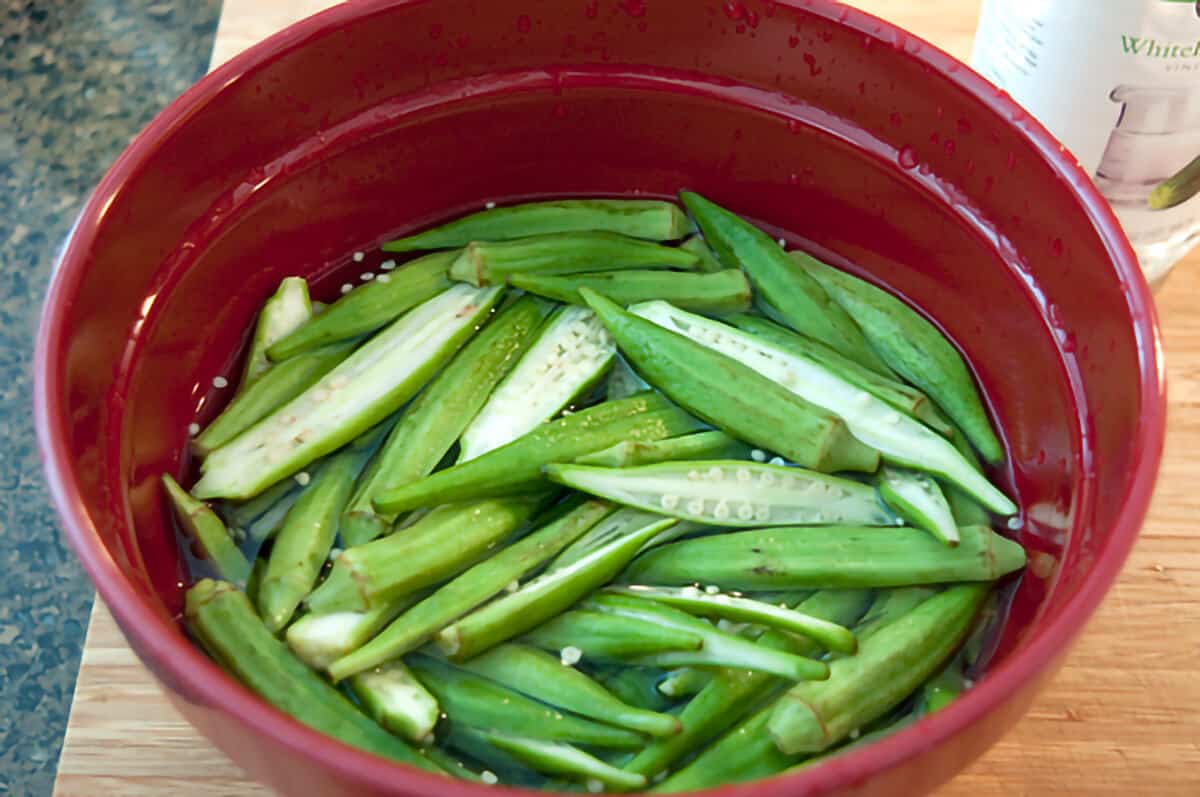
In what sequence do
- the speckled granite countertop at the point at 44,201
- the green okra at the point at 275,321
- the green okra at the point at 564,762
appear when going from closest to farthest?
the green okra at the point at 564,762
the green okra at the point at 275,321
the speckled granite countertop at the point at 44,201

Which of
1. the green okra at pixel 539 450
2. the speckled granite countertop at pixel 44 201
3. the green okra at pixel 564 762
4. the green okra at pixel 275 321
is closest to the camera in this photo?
the green okra at pixel 564 762

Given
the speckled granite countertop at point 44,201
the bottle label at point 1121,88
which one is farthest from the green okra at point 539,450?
the speckled granite countertop at point 44,201

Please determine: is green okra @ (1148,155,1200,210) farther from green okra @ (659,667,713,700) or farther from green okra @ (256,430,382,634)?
green okra @ (256,430,382,634)

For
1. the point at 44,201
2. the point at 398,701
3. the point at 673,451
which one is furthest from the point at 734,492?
the point at 44,201

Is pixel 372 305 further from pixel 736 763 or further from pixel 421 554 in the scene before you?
pixel 736 763

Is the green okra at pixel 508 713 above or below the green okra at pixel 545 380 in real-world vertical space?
below

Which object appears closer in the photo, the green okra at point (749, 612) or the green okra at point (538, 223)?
the green okra at point (749, 612)

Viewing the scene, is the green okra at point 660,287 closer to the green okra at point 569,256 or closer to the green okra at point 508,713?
the green okra at point 569,256
